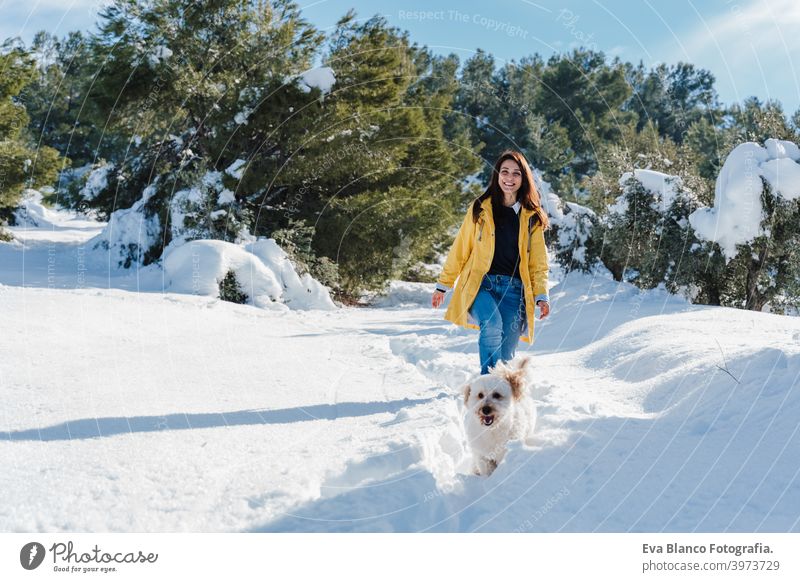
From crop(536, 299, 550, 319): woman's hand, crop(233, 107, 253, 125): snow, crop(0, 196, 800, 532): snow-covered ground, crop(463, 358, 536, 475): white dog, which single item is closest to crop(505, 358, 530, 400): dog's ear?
crop(463, 358, 536, 475): white dog

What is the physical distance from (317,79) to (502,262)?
40.9ft

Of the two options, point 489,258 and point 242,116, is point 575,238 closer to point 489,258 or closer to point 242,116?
point 242,116

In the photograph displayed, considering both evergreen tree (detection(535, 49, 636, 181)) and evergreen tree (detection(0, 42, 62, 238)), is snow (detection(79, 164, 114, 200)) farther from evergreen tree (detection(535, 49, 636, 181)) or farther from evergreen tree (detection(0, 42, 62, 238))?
evergreen tree (detection(535, 49, 636, 181))

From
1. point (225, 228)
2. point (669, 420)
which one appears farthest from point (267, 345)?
point (225, 228)

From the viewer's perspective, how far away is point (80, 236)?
24.2m

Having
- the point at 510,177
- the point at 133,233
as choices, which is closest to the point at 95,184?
the point at 133,233

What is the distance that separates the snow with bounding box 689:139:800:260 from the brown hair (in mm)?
7289

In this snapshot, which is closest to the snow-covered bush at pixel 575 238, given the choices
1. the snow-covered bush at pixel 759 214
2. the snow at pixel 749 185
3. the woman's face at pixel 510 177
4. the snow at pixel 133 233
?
the snow-covered bush at pixel 759 214

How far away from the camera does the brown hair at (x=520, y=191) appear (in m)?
4.82

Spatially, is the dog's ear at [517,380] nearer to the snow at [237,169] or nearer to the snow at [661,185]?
the snow at [661,185]

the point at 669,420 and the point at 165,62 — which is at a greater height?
the point at 165,62

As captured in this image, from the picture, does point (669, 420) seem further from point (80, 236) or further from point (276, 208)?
point (80, 236)

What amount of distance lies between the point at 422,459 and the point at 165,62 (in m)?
14.8

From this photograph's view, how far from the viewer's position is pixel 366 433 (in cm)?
454
